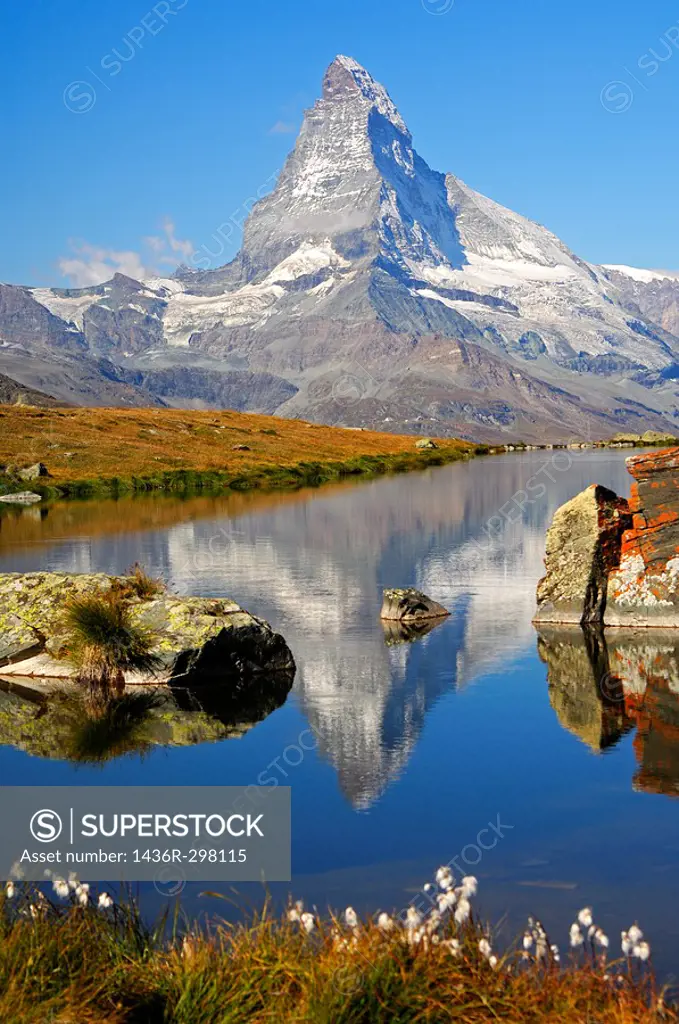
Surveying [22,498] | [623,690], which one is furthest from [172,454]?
[623,690]

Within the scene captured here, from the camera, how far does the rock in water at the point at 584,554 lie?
3006cm

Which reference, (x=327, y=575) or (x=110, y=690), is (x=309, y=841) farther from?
(x=327, y=575)

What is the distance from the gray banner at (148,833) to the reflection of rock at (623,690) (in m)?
5.93

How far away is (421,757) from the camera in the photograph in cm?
1902

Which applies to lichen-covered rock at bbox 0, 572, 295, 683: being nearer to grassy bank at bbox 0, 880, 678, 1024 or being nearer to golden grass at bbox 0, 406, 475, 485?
grassy bank at bbox 0, 880, 678, 1024

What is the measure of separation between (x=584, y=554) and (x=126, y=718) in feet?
44.5

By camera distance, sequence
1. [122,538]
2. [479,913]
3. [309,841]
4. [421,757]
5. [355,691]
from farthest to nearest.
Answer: [122,538] → [355,691] → [421,757] → [309,841] → [479,913]

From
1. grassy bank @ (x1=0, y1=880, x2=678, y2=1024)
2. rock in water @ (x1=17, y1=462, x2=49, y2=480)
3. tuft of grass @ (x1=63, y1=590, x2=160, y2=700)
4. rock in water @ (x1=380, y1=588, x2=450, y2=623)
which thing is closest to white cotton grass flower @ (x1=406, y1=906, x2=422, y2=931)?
grassy bank @ (x1=0, y1=880, x2=678, y2=1024)

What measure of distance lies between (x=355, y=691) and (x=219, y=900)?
35.9 feet

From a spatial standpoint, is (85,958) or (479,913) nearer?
(85,958)

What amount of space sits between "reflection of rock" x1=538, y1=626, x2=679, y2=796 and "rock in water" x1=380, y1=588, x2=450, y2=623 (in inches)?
142

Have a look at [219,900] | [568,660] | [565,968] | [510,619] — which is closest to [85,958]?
[219,900]

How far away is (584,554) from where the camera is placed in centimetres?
2981

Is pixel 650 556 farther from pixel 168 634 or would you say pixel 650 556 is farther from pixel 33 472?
pixel 33 472
